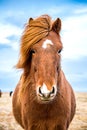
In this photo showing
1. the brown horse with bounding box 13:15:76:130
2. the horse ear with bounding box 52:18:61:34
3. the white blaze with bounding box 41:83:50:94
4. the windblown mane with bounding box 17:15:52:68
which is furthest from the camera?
the horse ear with bounding box 52:18:61:34

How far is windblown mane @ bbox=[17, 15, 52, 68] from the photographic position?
266 inches

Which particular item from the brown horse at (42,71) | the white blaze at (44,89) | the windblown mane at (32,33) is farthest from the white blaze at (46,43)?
the white blaze at (44,89)

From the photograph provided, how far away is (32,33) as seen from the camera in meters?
6.90

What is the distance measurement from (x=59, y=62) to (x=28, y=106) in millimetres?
1246

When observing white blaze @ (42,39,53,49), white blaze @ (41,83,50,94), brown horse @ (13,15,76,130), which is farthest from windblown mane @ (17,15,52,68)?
white blaze @ (41,83,50,94)

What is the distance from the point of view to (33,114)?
7.18 m

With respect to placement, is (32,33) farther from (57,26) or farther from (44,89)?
(44,89)

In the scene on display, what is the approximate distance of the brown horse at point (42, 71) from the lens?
253 inches

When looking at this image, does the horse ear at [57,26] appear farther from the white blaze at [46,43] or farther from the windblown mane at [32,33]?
the white blaze at [46,43]

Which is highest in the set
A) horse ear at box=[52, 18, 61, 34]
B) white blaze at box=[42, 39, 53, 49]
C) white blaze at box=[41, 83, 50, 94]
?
horse ear at box=[52, 18, 61, 34]

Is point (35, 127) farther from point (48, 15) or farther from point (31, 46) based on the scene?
point (48, 15)

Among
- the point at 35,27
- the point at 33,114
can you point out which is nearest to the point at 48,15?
the point at 35,27

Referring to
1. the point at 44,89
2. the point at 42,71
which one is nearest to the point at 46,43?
the point at 42,71

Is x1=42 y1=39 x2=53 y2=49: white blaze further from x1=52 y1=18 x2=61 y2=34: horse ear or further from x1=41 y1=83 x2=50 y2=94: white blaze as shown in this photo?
x1=41 y1=83 x2=50 y2=94: white blaze
